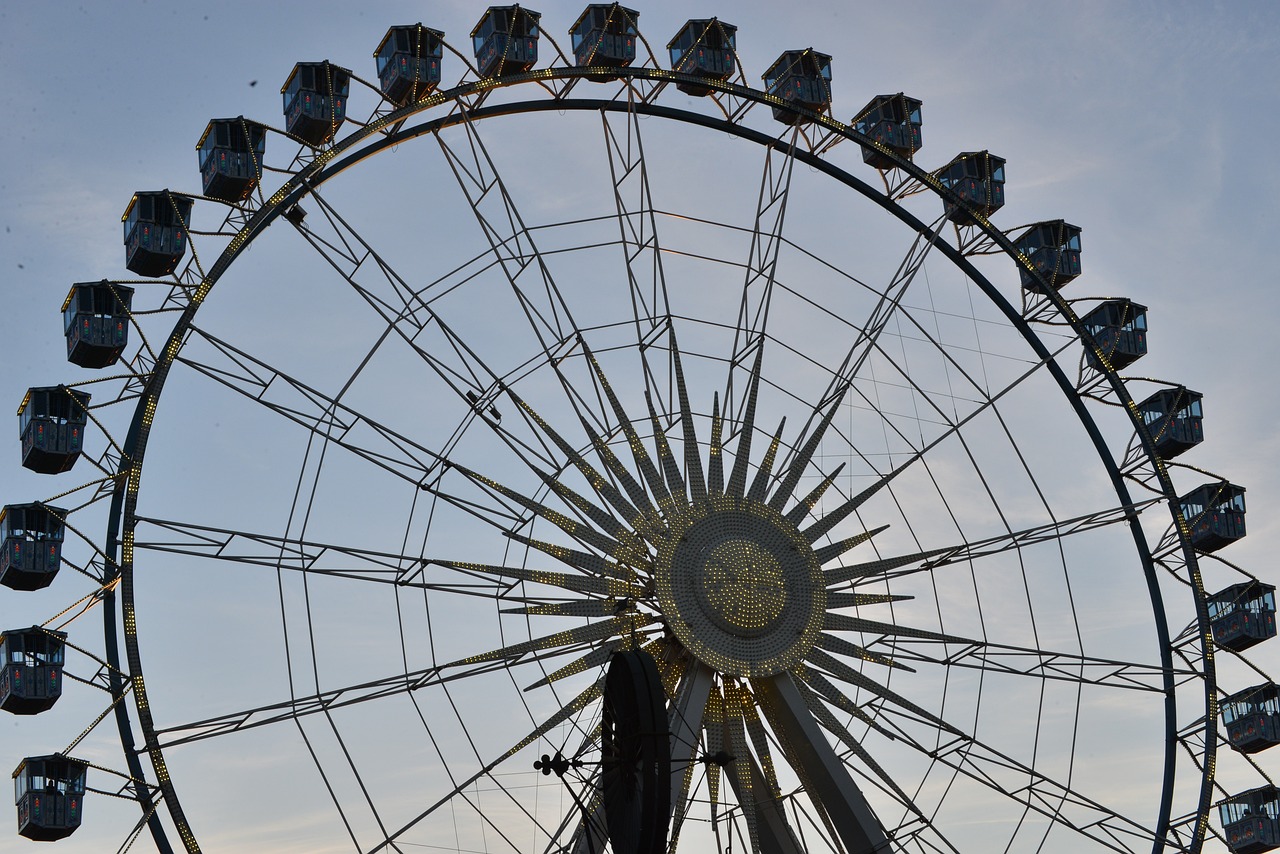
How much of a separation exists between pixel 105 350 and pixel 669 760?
11.7 meters

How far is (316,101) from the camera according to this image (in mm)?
31328

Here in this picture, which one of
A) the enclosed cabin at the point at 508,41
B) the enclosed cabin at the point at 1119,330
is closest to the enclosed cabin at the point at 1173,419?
the enclosed cabin at the point at 1119,330

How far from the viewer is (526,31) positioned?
33.1 metres

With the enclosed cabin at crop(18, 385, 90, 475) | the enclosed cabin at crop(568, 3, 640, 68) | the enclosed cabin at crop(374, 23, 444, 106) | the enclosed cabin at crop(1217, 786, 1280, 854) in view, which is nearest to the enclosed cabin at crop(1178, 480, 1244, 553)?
the enclosed cabin at crop(1217, 786, 1280, 854)

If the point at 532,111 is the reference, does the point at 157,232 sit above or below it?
below

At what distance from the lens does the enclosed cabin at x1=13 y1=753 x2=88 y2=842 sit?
2678 cm

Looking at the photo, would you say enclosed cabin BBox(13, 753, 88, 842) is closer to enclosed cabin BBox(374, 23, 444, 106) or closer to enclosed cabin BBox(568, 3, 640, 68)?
enclosed cabin BBox(374, 23, 444, 106)

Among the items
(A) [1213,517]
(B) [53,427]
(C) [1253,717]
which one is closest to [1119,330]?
(A) [1213,517]

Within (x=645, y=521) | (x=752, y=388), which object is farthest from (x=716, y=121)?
(x=645, y=521)

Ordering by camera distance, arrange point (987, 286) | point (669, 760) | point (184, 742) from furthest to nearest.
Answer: point (987, 286) → point (184, 742) → point (669, 760)

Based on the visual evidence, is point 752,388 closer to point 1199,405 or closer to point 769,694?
point 769,694

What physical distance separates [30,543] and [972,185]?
58.9 ft

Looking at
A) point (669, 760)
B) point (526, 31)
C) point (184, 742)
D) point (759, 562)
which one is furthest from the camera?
point (526, 31)

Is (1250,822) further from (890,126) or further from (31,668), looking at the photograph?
(31,668)
